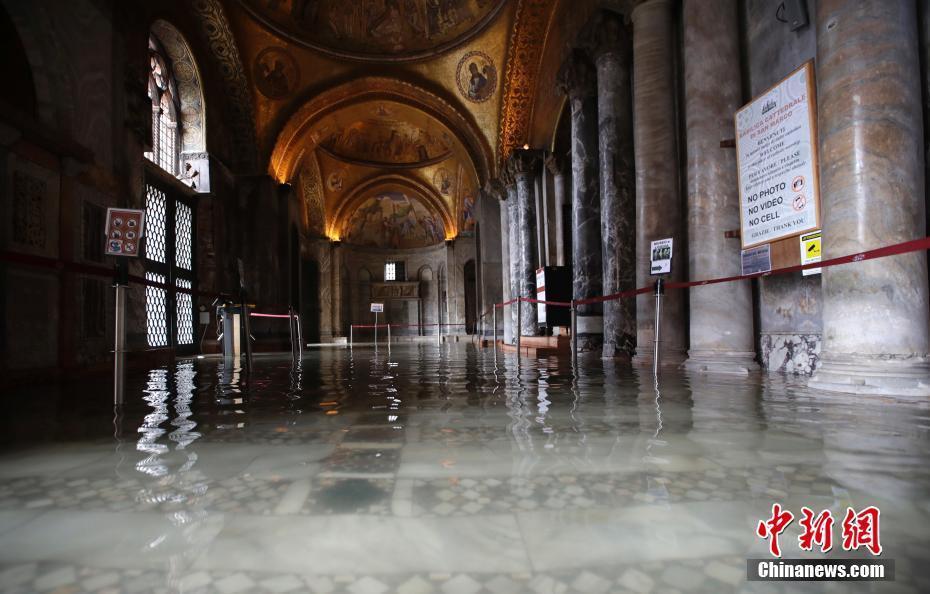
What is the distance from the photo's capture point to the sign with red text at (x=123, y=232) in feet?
14.4

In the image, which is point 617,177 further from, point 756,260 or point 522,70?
point 522,70

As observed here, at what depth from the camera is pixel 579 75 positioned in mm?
10859

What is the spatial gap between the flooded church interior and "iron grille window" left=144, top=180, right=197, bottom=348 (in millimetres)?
110

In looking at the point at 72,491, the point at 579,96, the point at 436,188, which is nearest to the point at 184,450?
the point at 72,491

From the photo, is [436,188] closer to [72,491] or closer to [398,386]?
[398,386]

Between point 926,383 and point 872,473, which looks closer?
point 872,473

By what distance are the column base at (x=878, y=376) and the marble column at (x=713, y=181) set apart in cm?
188

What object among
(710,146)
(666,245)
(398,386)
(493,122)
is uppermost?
(493,122)

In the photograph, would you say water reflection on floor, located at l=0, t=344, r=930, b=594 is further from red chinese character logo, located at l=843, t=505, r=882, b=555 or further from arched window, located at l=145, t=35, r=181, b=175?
arched window, located at l=145, t=35, r=181, b=175

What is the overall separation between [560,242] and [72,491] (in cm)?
1521

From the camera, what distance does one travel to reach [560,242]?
16250 millimetres

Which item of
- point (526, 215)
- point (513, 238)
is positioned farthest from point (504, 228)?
point (526, 215)

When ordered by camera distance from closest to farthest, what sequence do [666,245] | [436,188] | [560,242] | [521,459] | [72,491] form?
1. [72,491]
2. [521,459]
3. [666,245]
4. [560,242]
5. [436,188]

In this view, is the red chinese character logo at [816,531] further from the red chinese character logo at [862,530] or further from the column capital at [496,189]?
the column capital at [496,189]
